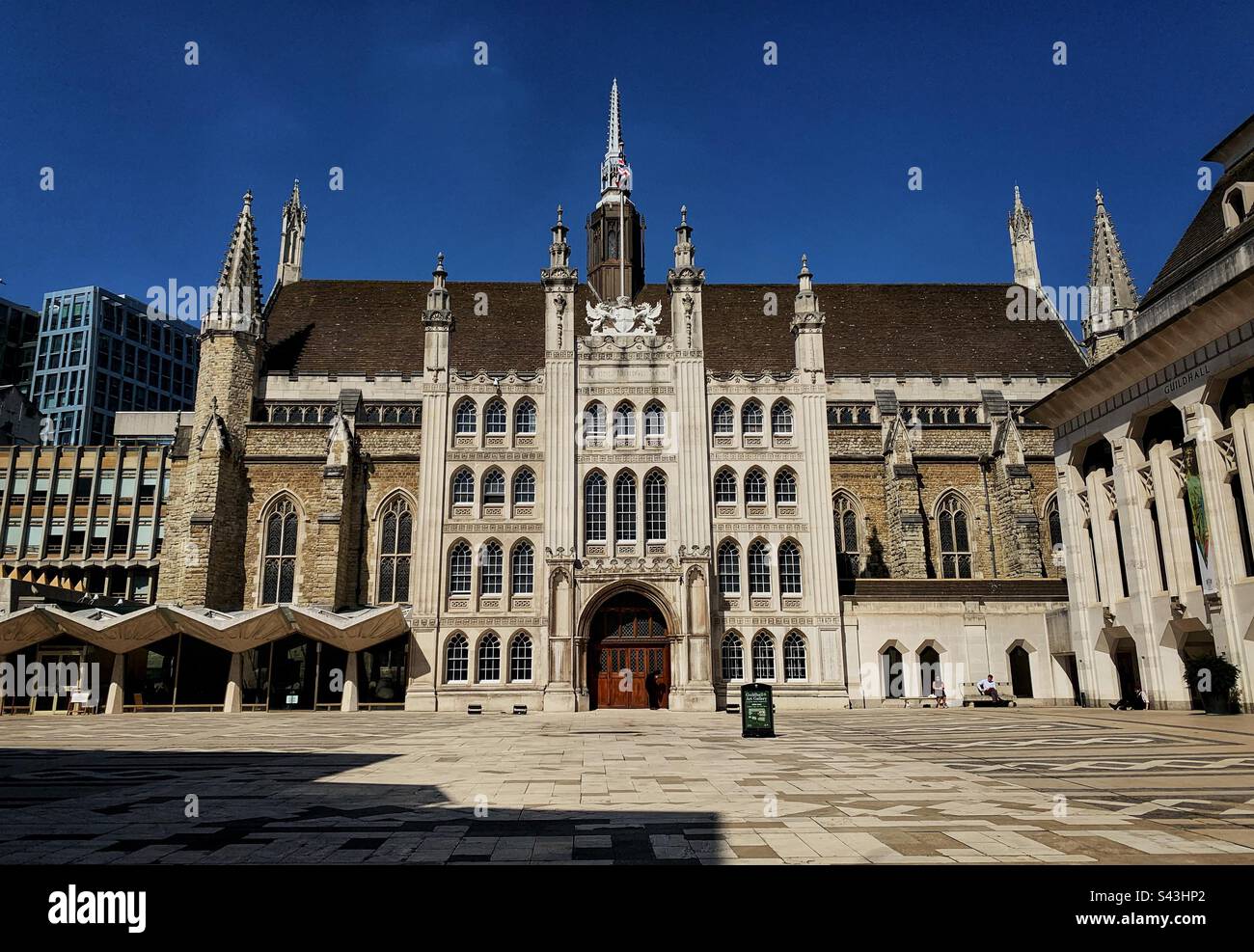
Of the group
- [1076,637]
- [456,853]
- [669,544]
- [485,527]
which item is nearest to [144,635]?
[485,527]

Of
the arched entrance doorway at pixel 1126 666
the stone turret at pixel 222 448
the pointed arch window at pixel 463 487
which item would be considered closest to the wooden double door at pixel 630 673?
the pointed arch window at pixel 463 487

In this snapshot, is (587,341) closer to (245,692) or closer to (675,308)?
(675,308)

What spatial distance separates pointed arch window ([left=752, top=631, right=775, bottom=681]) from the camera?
118 feet

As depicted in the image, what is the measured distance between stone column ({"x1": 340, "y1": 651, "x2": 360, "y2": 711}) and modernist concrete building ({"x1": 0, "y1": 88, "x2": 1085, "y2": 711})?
0.09 meters

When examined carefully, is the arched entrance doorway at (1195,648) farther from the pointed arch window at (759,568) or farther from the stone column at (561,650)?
the stone column at (561,650)

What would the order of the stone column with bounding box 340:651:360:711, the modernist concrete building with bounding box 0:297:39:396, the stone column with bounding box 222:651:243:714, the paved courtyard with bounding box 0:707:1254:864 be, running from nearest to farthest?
the paved courtyard with bounding box 0:707:1254:864 < the stone column with bounding box 222:651:243:714 < the stone column with bounding box 340:651:360:711 < the modernist concrete building with bounding box 0:297:39:396

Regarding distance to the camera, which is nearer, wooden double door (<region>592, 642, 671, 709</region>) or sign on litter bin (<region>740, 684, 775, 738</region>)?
sign on litter bin (<region>740, 684, 775, 738</region>)

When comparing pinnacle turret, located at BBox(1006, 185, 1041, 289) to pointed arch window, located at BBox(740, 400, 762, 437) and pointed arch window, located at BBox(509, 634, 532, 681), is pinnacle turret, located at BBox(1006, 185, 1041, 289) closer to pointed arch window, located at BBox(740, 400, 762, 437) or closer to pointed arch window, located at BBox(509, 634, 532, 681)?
pointed arch window, located at BBox(740, 400, 762, 437)

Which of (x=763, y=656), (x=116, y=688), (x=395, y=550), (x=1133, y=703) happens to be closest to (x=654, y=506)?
(x=763, y=656)

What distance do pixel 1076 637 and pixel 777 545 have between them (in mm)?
11885

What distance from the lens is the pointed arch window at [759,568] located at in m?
37.0

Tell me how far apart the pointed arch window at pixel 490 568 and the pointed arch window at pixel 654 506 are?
6.39m

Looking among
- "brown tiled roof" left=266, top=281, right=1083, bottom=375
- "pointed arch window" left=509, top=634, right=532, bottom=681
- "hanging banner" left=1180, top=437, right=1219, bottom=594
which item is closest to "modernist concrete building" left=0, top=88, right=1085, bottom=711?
"pointed arch window" left=509, top=634, right=532, bottom=681

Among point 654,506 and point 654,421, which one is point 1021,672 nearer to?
point 654,506
